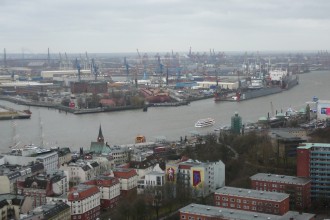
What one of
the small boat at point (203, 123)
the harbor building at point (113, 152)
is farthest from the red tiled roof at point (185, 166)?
the small boat at point (203, 123)

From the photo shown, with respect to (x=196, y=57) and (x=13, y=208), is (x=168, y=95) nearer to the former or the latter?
(x=13, y=208)

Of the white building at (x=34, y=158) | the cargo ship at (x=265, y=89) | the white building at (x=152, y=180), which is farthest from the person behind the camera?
the cargo ship at (x=265, y=89)

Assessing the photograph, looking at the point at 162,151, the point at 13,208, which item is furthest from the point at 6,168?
the point at 162,151

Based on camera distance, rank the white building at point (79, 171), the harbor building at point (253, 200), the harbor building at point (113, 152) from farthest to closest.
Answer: the harbor building at point (113, 152) < the white building at point (79, 171) < the harbor building at point (253, 200)

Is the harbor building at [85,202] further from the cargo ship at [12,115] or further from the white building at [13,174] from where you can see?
the cargo ship at [12,115]

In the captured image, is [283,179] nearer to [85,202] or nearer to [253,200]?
[253,200]

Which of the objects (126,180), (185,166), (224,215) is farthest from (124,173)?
(224,215)
